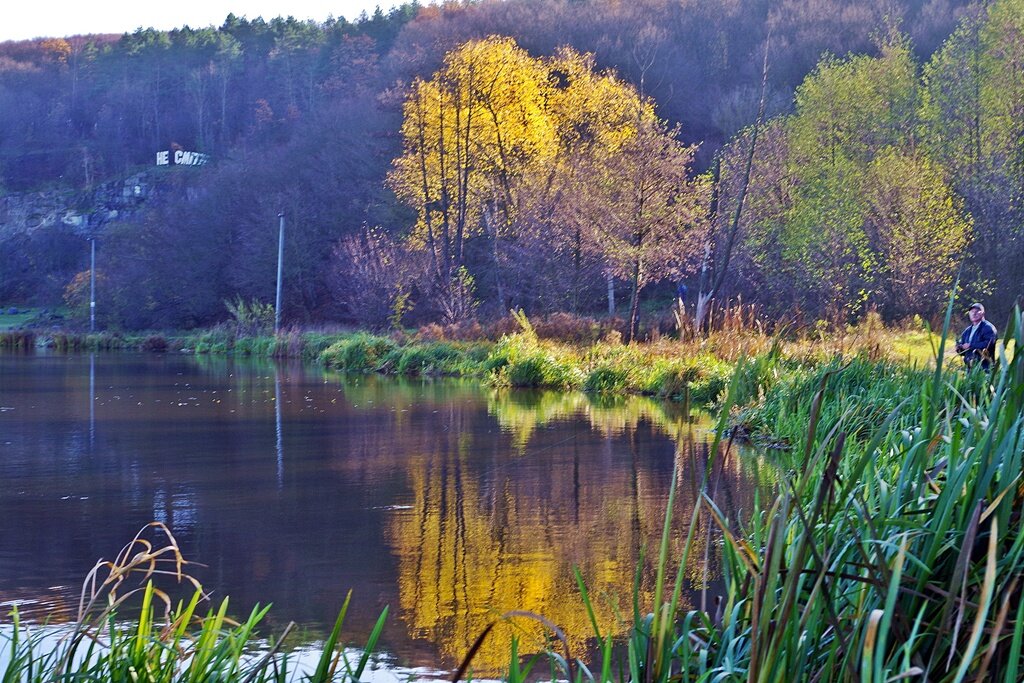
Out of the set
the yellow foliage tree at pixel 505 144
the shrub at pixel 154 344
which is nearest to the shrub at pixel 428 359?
the yellow foliage tree at pixel 505 144

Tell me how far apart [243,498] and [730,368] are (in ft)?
34.2

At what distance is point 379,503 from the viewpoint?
1016 cm

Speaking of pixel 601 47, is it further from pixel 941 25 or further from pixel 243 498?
pixel 243 498

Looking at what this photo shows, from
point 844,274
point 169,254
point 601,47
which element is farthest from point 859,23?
point 169,254

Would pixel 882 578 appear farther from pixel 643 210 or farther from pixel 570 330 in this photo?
pixel 643 210

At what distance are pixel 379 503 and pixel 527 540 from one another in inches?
81.0

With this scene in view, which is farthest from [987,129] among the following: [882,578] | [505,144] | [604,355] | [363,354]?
[882,578]

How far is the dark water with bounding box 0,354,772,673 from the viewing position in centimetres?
683

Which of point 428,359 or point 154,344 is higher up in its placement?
point 428,359

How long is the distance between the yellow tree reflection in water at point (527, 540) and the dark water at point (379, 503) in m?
0.02

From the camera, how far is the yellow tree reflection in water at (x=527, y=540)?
637 cm

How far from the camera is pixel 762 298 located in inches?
1531

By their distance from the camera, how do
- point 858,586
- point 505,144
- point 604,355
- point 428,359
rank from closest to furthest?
point 858,586 < point 604,355 < point 428,359 < point 505,144

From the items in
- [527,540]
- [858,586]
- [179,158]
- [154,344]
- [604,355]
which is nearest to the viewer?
[858,586]
